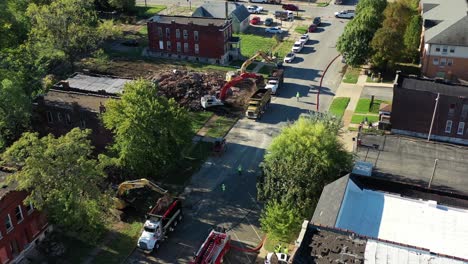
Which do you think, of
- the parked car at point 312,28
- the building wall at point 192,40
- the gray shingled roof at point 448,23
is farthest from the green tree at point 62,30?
the gray shingled roof at point 448,23

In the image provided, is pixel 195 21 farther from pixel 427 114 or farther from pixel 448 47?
pixel 427 114

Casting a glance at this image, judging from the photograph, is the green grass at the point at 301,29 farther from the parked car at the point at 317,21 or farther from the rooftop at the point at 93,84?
the rooftop at the point at 93,84

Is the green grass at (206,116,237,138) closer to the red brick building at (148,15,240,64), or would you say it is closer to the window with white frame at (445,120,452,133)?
the red brick building at (148,15,240,64)

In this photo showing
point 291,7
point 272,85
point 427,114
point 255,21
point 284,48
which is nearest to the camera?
point 427,114

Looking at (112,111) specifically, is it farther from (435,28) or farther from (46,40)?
(435,28)

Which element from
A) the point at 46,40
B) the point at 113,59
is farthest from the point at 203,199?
the point at 113,59

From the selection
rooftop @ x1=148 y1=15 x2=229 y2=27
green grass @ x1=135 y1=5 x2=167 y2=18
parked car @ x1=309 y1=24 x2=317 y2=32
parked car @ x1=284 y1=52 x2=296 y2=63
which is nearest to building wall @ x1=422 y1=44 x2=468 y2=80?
parked car @ x1=284 y1=52 x2=296 y2=63

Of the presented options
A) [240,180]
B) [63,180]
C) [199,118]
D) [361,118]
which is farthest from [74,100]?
[361,118]
